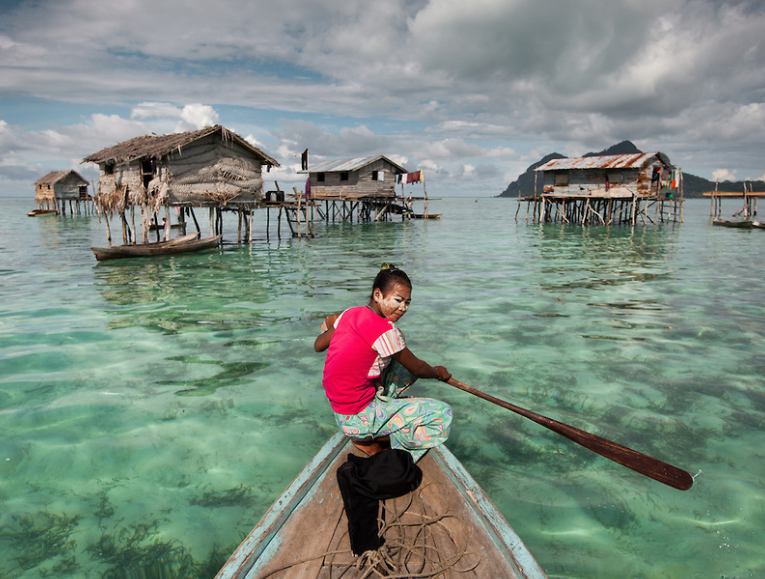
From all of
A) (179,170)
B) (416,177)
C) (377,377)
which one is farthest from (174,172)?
(416,177)

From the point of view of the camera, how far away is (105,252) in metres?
15.9

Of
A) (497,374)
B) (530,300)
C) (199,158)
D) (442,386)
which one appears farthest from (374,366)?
(199,158)

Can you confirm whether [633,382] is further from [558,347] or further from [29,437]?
[29,437]

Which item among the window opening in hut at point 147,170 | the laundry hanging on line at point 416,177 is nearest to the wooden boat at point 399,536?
the window opening in hut at point 147,170

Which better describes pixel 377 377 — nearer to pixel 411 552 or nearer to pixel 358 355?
pixel 358 355

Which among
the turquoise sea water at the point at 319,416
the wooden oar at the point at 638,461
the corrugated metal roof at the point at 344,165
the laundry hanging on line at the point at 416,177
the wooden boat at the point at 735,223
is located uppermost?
the corrugated metal roof at the point at 344,165

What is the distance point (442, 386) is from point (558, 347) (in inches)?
87.6

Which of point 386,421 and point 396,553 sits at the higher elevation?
point 386,421

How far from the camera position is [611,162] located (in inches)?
1255

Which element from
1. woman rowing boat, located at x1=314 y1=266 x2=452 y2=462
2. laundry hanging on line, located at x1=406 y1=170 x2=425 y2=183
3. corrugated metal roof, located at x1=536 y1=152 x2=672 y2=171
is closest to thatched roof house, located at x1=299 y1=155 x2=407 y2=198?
laundry hanging on line, located at x1=406 y1=170 x2=425 y2=183

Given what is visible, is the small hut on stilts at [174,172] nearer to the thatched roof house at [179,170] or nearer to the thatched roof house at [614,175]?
the thatched roof house at [179,170]

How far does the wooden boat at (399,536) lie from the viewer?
2.43 meters

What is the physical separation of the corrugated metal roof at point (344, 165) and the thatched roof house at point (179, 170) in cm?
1522

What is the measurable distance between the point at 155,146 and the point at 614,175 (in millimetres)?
28284
